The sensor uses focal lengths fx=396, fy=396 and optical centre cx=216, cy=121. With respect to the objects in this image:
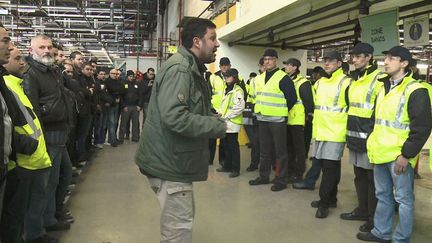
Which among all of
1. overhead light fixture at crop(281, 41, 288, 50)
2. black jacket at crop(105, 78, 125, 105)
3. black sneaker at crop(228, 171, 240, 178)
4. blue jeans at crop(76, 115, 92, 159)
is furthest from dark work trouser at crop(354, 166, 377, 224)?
black jacket at crop(105, 78, 125, 105)

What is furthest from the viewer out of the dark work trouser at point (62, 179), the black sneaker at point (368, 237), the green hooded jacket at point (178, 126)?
the dark work trouser at point (62, 179)

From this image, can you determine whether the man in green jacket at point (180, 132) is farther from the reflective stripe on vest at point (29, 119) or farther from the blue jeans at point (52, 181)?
the blue jeans at point (52, 181)

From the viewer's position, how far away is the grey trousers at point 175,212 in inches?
82.4

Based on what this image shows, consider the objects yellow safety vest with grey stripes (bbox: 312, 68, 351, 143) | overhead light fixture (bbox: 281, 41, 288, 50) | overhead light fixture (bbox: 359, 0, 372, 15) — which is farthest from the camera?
overhead light fixture (bbox: 281, 41, 288, 50)

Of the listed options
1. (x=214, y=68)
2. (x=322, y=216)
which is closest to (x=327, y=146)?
(x=322, y=216)

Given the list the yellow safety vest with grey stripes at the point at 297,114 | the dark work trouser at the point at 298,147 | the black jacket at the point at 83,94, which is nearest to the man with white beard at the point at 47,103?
the black jacket at the point at 83,94

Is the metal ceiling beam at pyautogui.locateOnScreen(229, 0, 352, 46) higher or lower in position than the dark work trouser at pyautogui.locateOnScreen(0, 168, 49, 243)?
higher

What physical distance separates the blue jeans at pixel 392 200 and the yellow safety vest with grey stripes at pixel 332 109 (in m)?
0.69

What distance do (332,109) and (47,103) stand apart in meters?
2.62

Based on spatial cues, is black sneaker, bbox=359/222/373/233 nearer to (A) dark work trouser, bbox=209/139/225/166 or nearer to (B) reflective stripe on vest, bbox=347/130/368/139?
(B) reflective stripe on vest, bbox=347/130/368/139

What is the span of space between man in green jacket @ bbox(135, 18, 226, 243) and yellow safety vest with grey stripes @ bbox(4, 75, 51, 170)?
78 centimetres

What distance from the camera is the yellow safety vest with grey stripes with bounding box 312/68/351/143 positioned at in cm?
391

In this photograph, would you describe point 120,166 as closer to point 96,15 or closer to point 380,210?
point 380,210

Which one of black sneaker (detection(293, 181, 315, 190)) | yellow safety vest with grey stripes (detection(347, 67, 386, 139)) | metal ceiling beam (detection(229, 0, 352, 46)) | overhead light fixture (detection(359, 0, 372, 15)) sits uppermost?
metal ceiling beam (detection(229, 0, 352, 46))
